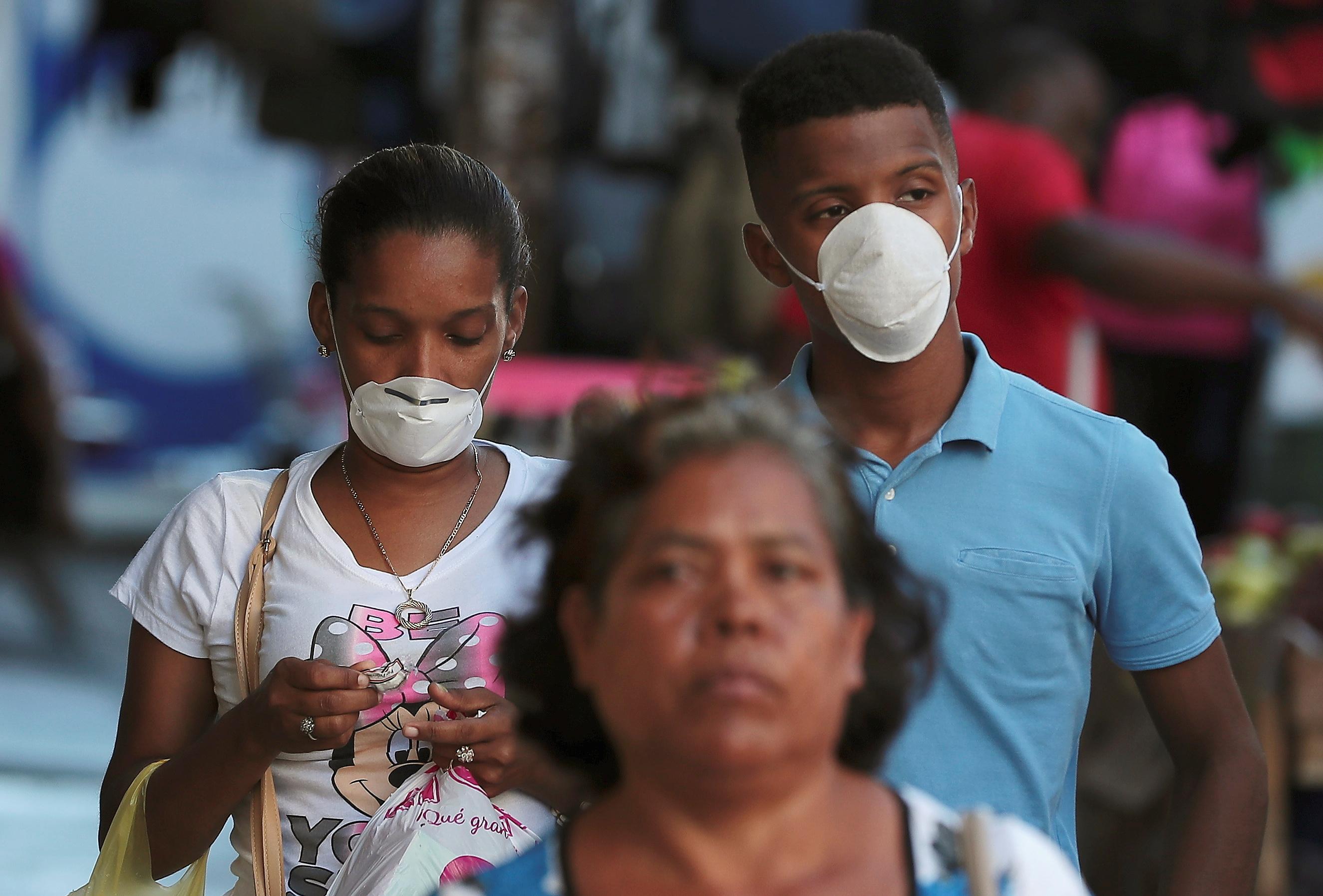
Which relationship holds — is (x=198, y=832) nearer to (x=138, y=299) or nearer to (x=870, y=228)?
(x=870, y=228)

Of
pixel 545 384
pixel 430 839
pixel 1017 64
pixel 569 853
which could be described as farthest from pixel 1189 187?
pixel 569 853

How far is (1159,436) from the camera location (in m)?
5.76

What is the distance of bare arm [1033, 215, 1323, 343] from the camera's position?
11.6ft

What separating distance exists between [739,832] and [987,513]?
2.30ft

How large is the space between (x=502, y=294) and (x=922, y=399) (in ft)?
1.87

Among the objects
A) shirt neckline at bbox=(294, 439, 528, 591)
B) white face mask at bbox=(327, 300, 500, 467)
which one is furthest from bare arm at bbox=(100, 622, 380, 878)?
white face mask at bbox=(327, 300, 500, 467)

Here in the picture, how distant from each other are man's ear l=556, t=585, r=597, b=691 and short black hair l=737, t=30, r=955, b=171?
32.8 inches

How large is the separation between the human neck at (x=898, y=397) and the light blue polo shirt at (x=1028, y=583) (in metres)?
0.05

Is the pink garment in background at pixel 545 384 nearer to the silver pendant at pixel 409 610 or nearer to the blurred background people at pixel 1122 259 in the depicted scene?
the blurred background people at pixel 1122 259

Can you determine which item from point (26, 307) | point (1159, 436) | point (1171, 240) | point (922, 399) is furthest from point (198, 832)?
point (26, 307)

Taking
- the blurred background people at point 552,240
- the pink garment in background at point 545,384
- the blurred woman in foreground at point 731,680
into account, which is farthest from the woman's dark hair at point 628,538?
the pink garment in background at point 545,384

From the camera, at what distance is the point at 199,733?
209 cm

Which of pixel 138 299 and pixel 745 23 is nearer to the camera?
pixel 745 23

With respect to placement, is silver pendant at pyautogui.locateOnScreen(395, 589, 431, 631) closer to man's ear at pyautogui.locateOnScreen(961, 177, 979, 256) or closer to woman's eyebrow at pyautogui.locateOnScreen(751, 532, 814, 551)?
woman's eyebrow at pyautogui.locateOnScreen(751, 532, 814, 551)
